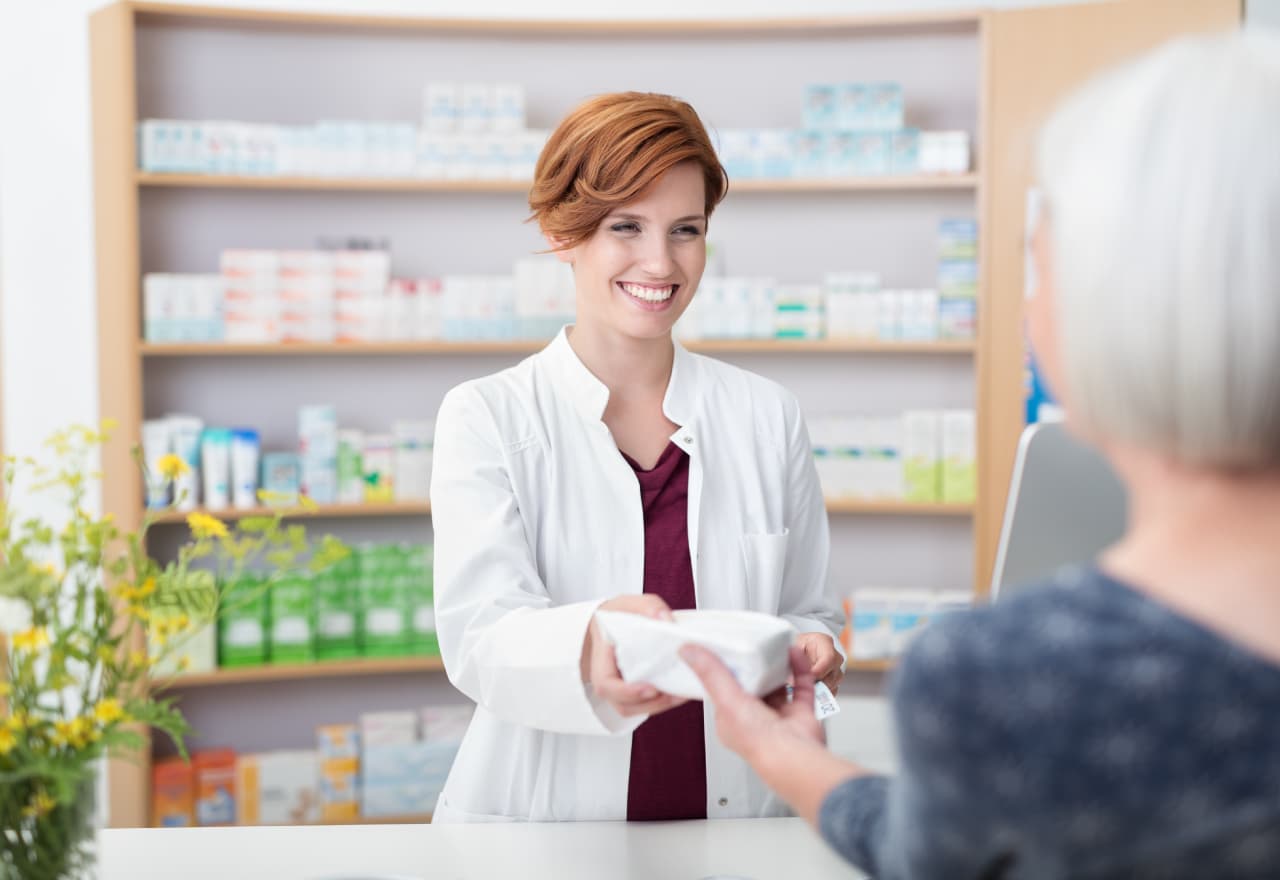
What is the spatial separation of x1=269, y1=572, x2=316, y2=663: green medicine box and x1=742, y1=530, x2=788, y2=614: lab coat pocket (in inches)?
94.5

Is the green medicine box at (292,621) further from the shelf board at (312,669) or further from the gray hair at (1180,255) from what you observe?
the gray hair at (1180,255)

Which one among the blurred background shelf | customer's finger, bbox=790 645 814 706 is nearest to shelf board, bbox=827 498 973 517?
the blurred background shelf

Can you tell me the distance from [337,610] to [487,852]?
2.69m

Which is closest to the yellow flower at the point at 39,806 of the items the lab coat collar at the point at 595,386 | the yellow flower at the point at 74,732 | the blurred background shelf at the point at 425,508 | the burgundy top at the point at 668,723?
the yellow flower at the point at 74,732

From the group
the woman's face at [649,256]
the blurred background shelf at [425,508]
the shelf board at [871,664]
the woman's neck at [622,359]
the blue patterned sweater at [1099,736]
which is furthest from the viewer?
the shelf board at [871,664]

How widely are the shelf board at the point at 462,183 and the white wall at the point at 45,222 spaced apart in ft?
1.03

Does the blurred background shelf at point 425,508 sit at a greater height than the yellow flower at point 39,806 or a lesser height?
lesser

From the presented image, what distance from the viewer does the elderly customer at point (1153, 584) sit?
67 cm

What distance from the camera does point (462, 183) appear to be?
4039 millimetres

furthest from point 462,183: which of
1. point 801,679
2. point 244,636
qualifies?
point 801,679

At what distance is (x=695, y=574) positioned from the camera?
1.93 metres

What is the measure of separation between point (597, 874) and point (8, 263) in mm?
3637

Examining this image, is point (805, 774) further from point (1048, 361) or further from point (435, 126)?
point (435, 126)

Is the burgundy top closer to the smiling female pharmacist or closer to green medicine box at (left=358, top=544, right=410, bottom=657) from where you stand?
the smiling female pharmacist
